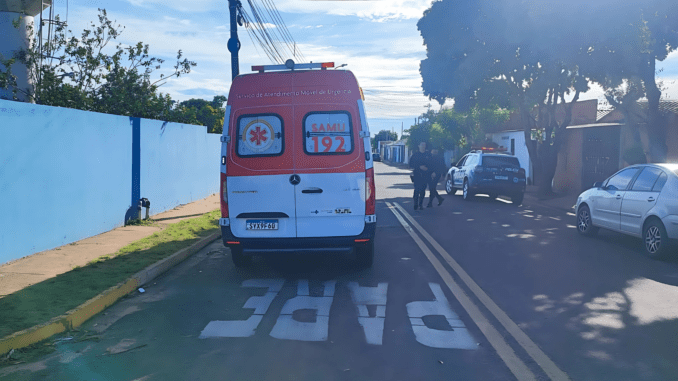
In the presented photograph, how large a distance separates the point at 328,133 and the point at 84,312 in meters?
3.54

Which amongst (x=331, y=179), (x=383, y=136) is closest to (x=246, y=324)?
(x=331, y=179)

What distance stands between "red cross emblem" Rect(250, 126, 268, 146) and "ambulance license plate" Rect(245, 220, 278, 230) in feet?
3.26

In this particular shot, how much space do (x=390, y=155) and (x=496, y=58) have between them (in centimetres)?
9198

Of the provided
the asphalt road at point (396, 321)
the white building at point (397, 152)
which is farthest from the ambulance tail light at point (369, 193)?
the white building at point (397, 152)

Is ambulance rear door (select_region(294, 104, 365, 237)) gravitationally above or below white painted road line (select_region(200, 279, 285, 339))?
above

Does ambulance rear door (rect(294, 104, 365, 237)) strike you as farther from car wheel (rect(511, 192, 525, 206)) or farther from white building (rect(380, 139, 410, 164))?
white building (rect(380, 139, 410, 164))

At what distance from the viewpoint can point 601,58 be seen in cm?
1969

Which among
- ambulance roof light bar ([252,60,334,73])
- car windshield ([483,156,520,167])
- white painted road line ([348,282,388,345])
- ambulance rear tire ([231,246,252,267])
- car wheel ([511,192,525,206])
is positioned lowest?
white painted road line ([348,282,388,345])

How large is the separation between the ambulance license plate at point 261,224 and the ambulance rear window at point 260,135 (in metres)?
0.85

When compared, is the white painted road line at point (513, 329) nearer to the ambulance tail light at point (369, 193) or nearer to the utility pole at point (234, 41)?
the ambulance tail light at point (369, 193)

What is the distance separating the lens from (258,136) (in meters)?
7.89

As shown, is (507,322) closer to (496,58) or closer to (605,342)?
(605,342)

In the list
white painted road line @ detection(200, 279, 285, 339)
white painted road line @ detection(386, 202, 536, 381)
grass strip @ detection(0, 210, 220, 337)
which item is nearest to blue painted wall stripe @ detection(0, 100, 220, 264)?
grass strip @ detection(0, 210, 220, 337)

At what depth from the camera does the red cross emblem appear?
7875 mm
